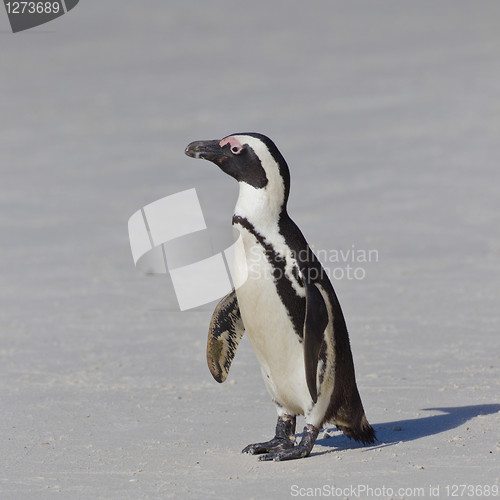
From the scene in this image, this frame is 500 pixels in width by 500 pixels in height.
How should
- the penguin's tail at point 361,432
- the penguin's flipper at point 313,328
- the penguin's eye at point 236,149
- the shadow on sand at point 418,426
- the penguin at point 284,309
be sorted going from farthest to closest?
the shadow on sand at point 418,426 → the penguin's tail at point 361,432 → the penguin's eye at point 236,149 → the penguin at point 284,309 → the penguin's flipper at point 313,328

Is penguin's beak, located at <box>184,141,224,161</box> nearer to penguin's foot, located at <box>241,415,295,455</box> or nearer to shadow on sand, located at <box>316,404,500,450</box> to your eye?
penguin's foot, located at <box>241,415,295,455</box>

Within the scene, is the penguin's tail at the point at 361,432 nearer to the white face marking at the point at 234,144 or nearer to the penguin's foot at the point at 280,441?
the penguin's foot at the point at 280,441

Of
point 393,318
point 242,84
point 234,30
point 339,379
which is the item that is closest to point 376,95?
point 242,84

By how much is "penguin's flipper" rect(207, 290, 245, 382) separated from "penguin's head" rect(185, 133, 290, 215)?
0.54 metres

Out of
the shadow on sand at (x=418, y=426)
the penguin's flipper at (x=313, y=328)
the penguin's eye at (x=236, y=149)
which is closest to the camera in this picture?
the penguin's flipper at (x=313, y=328)

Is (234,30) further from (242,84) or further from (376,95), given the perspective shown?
(376,95)

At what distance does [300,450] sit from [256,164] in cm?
117

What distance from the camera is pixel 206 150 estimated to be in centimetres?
455

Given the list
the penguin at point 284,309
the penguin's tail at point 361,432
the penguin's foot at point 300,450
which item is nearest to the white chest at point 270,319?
the penguin at point 284,309

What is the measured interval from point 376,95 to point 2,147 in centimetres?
549

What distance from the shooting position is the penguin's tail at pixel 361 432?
4589 mm

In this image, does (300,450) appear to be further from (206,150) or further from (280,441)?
(206,150)

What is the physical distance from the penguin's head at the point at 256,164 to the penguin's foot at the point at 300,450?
931 millimetres

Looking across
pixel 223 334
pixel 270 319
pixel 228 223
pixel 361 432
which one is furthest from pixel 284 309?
pixel 228 223
